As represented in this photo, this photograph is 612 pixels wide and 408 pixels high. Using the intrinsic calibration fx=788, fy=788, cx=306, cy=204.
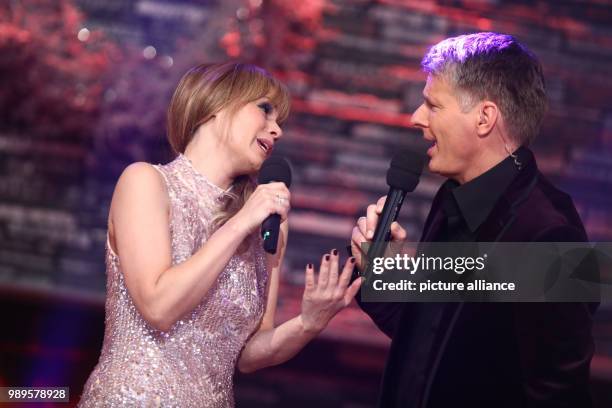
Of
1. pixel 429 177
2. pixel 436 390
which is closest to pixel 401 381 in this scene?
pixel 436 390

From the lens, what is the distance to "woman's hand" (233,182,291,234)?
148cm

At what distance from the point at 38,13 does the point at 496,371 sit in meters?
2.62

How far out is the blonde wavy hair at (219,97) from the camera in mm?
1693

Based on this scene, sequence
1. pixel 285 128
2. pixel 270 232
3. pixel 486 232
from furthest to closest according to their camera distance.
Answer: pixel 285 128
pixel 486 232
pixel 270 232

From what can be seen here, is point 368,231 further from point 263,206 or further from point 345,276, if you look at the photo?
point 263,206

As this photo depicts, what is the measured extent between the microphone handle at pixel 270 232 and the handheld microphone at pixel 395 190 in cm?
23

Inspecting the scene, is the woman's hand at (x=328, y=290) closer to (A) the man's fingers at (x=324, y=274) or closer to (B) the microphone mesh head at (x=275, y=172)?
(A) the man's fingers at (x=324, y=274)

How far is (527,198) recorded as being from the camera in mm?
1545

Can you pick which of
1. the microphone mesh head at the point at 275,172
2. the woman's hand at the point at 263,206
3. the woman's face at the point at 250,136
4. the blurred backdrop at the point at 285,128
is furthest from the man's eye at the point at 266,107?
the blurred backdrop at the point at 285,128

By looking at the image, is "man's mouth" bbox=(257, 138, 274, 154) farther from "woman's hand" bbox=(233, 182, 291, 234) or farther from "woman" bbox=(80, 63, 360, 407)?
"woman's hand" bbox=(233, 182, 291, 234)

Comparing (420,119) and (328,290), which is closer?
(328,290)

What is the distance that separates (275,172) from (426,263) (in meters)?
0.40

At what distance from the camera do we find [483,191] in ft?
5.36

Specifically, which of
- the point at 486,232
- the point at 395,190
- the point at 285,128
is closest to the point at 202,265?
the point at 395,190
